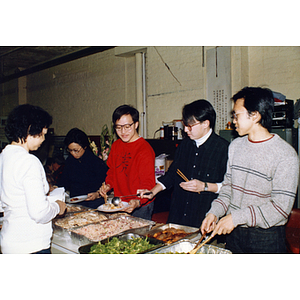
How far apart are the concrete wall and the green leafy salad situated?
2.87m

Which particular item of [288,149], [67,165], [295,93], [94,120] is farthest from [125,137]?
[94,120]

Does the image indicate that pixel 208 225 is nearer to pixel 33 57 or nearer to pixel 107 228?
pixel 107 228

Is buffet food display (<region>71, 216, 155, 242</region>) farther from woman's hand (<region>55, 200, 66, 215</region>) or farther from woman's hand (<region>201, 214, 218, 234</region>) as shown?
woman's hand (<region>201, 214, 218, 234</region>)

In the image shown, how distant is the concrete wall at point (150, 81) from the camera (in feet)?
12.1

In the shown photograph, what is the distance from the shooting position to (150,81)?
5086 millimetres

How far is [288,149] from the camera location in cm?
150

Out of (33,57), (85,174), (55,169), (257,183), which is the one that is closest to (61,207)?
(257,183)

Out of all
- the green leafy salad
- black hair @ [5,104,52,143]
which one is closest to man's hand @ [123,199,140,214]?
the green leafy salad

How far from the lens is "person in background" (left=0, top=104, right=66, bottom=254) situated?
1423 mm

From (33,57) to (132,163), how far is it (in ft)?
20.1

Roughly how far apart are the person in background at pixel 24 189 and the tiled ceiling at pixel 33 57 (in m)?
4.66
